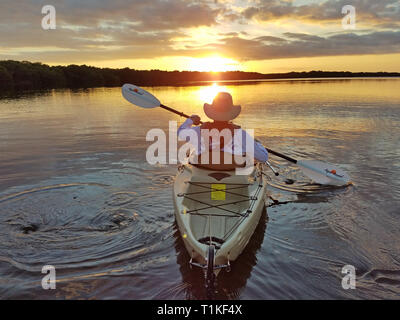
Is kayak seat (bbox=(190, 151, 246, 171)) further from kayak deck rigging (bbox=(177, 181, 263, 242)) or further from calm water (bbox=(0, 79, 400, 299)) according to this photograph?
calm water (bbox=(0, 79, 400, 299))

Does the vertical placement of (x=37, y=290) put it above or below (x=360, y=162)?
below

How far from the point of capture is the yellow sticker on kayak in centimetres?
580

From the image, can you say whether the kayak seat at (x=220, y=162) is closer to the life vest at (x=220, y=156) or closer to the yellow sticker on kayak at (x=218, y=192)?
the life vest at (x=220, y=156)

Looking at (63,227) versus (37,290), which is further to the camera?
(63,227)

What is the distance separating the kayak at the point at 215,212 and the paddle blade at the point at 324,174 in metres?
2.51

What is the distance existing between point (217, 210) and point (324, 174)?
454cm

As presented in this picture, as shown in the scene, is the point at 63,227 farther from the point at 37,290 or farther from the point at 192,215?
the point at 192,215

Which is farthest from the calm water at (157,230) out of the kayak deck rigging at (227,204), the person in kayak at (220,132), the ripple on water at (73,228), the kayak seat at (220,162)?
the person in kayak at (220,132)

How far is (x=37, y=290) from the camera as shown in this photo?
433 centimetres

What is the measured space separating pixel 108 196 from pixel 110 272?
10.6ft

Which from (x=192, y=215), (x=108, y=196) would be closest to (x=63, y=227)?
(x=108, y=196)

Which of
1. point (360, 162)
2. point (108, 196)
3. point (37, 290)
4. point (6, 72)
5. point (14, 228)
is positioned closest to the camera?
point (37, 290)

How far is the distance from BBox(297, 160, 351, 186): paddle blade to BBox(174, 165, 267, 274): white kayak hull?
2.56 meters
